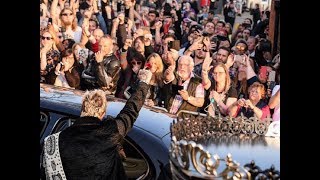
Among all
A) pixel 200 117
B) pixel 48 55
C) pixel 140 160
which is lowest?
pixel 140 160

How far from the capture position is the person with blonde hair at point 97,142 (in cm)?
434

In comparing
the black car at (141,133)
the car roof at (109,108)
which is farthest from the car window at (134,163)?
the car roof at (109,108)

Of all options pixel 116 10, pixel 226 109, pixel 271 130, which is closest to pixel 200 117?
pixel 226 109

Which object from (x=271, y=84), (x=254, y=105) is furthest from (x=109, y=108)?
(x=271, y=84)

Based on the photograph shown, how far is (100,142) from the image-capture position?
14.3ft

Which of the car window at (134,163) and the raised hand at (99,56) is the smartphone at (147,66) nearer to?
the raised hand at (99,56)

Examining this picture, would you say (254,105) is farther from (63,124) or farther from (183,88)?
(63,124)

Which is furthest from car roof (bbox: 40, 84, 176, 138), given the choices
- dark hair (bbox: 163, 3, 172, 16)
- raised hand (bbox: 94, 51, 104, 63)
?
dark hair (bbox: 163, 3, 172, 16)

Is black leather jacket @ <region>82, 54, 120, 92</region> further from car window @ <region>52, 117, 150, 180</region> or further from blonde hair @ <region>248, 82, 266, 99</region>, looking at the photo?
blonde hair @ <region>248, 82, 266, 99</region>

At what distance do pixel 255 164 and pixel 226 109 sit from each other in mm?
368

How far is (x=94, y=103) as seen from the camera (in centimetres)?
446

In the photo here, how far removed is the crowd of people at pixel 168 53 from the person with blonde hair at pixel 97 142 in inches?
2.9

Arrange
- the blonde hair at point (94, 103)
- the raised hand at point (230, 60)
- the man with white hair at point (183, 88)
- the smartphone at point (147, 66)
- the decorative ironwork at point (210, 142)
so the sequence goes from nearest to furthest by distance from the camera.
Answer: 1. the decorative ironwork at point (210, 142)
2. the raised hand at point (230, 60)
3. the man with white hair at point (183, 88)
4. the smartphone at point (147, 66)
5. the blonde hair at point (94, 103)

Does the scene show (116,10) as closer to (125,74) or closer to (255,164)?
(125,74)
